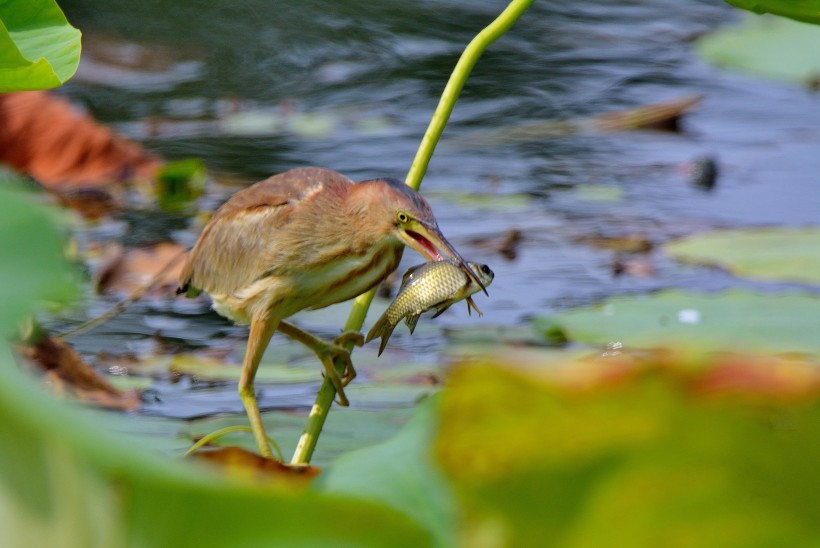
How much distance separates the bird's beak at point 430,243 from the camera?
1625 mm

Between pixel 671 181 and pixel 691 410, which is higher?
pixel 691 410

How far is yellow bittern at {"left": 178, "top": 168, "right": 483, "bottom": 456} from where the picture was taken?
1.71m

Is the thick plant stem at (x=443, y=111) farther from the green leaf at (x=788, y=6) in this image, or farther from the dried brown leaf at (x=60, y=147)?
the dried brown leaf at (x=60, y=147)

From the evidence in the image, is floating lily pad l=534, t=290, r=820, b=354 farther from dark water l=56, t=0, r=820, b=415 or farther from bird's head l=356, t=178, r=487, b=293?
bird's head l=356, t=178, r=487, b=293

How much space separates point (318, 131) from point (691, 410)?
416 cm

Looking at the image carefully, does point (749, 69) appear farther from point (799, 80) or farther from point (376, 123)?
point (376, 123)

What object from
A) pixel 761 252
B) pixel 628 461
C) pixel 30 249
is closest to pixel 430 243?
pixel 30 249

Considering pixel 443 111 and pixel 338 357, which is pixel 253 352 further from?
pixel 443 111

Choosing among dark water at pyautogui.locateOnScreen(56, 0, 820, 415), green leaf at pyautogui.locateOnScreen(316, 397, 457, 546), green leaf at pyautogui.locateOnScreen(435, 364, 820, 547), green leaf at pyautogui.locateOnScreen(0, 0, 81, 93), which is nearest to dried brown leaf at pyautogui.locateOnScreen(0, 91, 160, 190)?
dark water at pyautogui.locateOnScreen(56, 0, 820, 415)

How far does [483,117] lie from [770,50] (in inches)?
48.5

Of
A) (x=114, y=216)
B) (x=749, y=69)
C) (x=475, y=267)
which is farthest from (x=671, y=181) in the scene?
(x=475, y=267)

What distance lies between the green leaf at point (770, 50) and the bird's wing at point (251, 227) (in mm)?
3343

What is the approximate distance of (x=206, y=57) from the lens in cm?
570

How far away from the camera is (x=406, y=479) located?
656 millimetres
